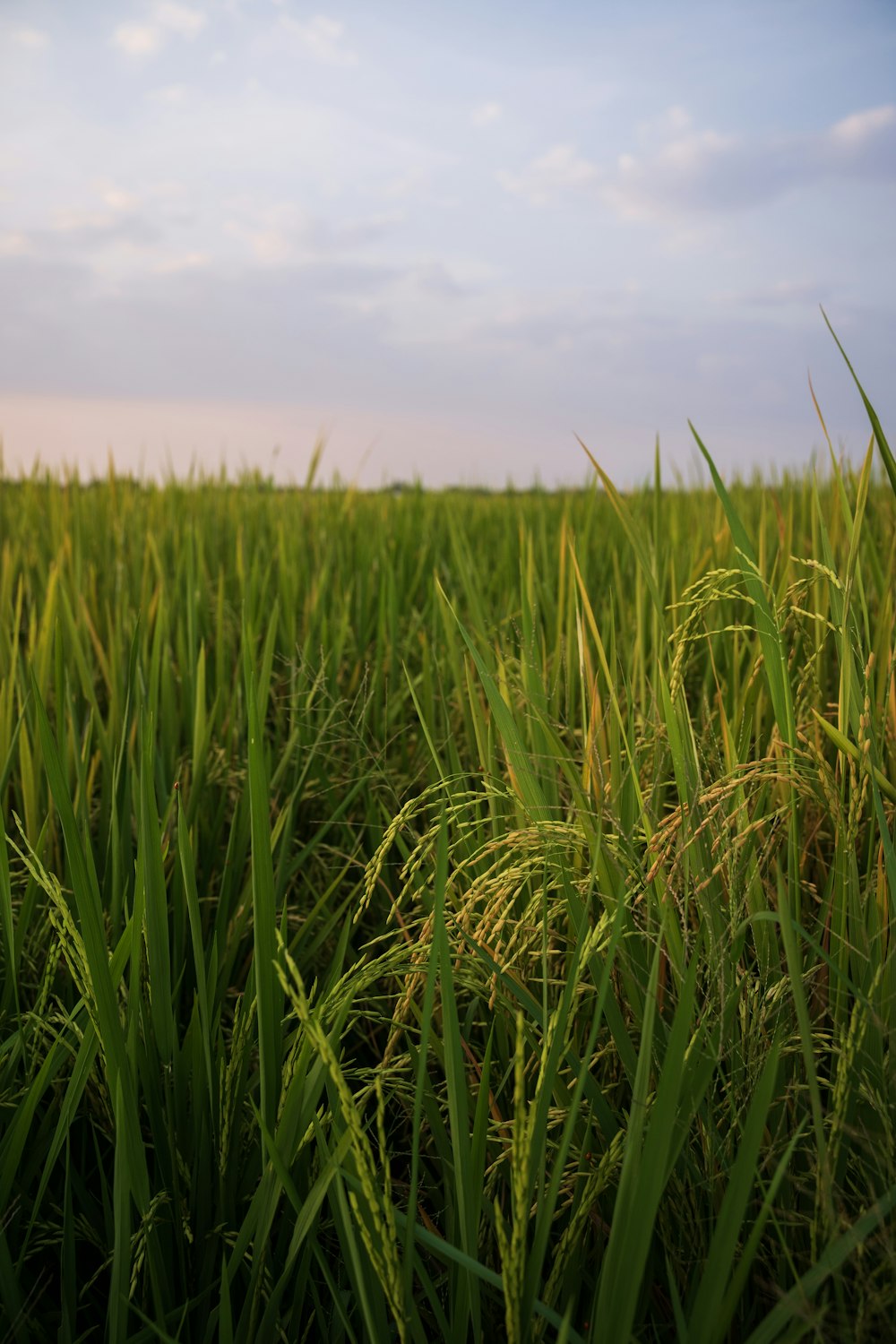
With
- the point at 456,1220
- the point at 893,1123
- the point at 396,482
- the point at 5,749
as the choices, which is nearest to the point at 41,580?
the point at 5,749

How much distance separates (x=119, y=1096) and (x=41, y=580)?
1775mm

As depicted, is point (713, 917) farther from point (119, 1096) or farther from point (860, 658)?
point (119, 1096)

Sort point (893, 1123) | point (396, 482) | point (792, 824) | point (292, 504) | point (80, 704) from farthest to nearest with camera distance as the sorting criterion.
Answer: point (396, 482)
point (292, 504)
point (80, 704)
point (792, 824)
point (893, 1123)

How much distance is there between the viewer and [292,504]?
3424 mm

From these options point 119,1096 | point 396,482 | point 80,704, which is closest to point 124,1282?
point 119,1096

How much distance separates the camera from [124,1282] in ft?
2.11

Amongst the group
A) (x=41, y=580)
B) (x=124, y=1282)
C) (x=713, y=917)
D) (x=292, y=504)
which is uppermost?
(x=292, y=504)

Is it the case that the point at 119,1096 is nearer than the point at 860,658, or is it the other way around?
the point at 119,1096

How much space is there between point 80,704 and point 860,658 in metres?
1.37

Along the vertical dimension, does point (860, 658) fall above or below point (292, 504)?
below

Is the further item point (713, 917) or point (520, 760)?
point (520, 760)

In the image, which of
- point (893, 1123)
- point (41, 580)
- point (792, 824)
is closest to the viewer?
point (893, 1123)

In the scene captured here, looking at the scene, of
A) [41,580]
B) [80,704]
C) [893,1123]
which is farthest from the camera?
[41,580]

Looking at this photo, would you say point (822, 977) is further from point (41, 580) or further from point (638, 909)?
point (41, 580)
